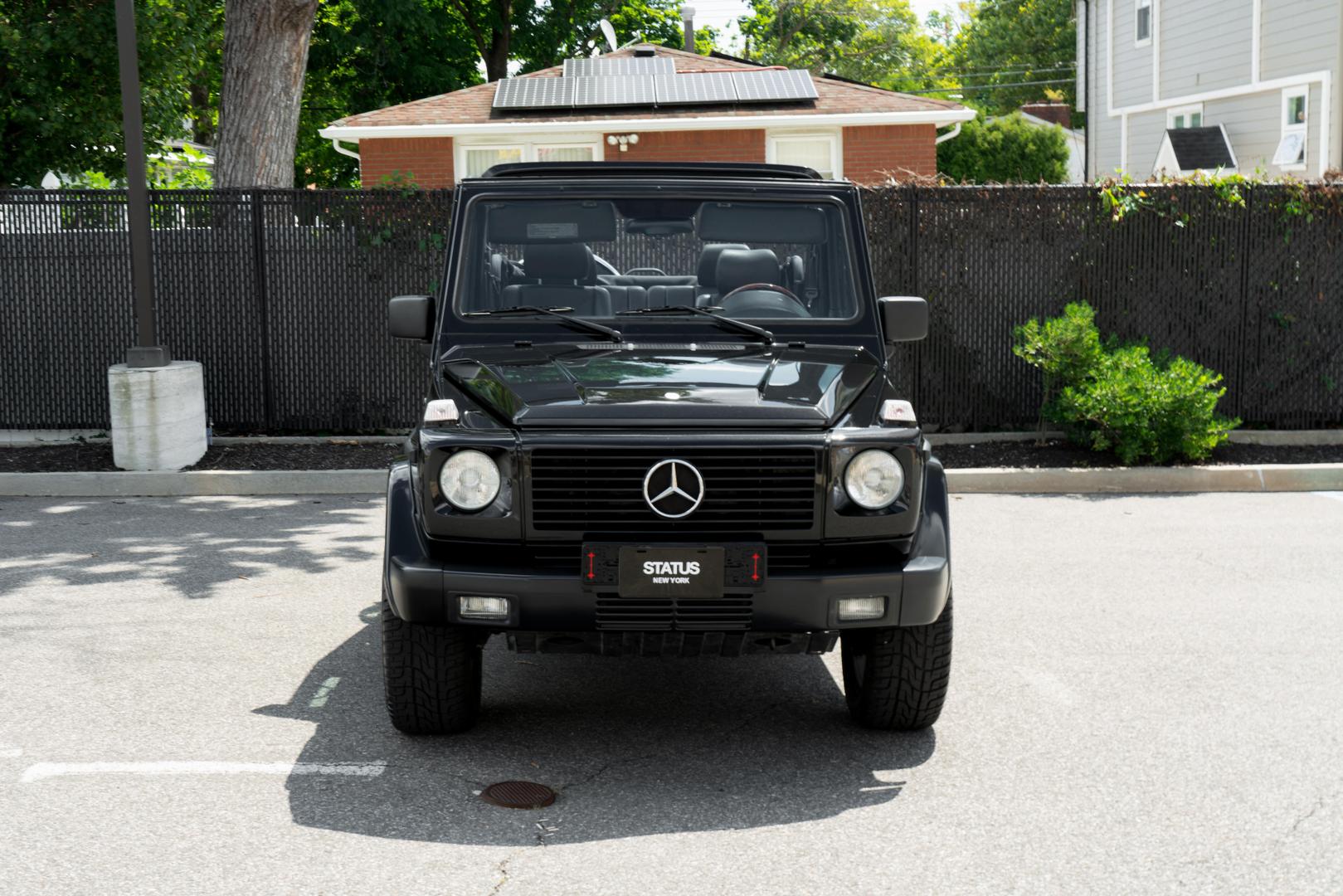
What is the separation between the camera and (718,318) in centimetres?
566

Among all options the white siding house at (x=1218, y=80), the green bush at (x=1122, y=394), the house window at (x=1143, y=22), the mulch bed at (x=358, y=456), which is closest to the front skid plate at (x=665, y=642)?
the mulch bed at (x=358, y=456)

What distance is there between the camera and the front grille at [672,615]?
4582 millimetres

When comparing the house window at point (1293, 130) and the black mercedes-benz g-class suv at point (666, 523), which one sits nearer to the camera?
the black mercedes-benz g-class suv at point (666, 523)

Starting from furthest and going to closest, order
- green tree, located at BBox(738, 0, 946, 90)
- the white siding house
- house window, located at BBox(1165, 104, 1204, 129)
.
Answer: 1. green tree, located at BBox(738, 0, 946, 90)
2. house window, located at BBox(1165, 104, 1204, 129)
3. the white siding house

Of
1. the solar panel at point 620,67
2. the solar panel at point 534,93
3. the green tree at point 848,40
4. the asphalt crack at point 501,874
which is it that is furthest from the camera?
the green tree at point 848,40

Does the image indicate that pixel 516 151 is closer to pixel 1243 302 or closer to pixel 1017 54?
pixel 1243 302

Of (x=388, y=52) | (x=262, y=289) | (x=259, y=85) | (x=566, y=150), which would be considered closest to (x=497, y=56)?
(x=388, y=52)

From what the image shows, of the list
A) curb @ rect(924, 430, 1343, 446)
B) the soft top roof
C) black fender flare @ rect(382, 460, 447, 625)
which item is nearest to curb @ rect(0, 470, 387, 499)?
curb @ rect(924, 430, 1343, 446)

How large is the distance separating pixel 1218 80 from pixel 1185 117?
1738 mm

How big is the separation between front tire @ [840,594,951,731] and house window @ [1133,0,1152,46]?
2576 centimetres

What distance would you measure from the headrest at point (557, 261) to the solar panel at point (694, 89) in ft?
57.4

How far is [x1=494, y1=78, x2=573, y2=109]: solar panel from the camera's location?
23.1m

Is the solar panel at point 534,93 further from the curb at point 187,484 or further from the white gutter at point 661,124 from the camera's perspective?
the curb at point 187,484

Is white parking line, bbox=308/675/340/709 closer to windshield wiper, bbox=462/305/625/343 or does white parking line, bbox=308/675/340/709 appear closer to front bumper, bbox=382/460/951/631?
front bumper, bbox=382/460/951/631
